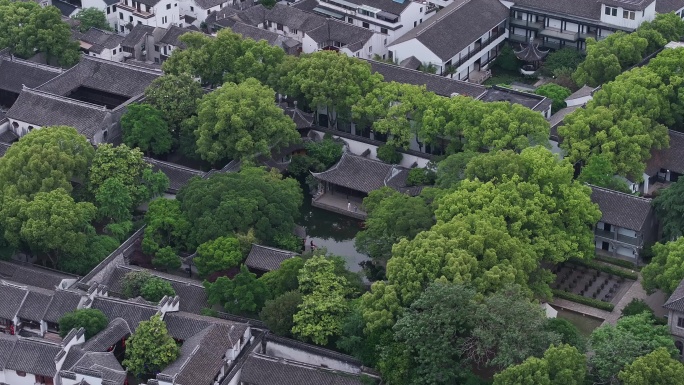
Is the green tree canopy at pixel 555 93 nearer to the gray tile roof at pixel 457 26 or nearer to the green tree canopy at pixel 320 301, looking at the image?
the gray tile roof at pixel 457 26

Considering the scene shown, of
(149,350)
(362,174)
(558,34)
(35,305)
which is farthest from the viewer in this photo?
(558,34)

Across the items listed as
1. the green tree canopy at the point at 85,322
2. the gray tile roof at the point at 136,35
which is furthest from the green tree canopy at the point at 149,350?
the gray tile roof at the point at 136,35

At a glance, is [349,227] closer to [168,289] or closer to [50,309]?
[168,289]

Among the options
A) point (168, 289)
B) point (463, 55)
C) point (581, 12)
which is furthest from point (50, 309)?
point (581, 12)

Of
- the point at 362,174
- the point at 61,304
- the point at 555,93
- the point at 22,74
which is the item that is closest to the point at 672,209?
the point at 555,93

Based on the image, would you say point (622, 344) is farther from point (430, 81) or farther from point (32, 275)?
point (32, 275)
